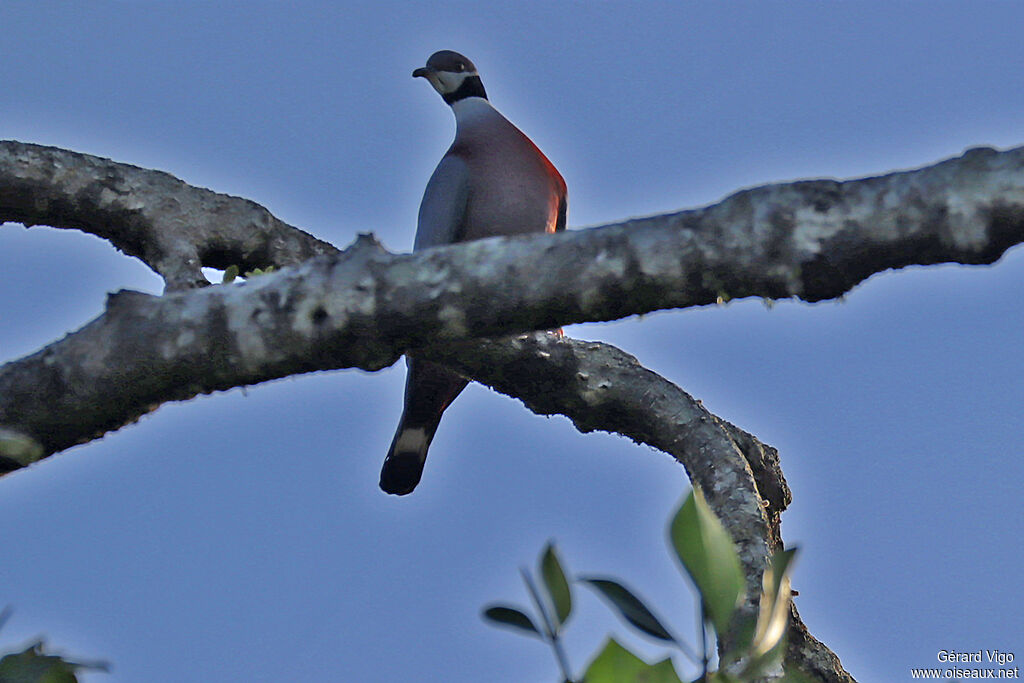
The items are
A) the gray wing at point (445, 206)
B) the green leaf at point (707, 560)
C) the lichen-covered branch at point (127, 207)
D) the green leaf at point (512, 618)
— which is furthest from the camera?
the gray wing at point (445, 206)

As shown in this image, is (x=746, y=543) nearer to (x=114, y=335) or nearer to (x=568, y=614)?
(x=114, y=335)

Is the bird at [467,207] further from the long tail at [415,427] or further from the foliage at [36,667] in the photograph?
the foliage at [36,667]

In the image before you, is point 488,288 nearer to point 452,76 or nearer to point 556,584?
point 556,584

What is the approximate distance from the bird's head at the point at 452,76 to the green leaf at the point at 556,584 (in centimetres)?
318

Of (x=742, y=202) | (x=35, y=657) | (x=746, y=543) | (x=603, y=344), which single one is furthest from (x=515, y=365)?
(x=35, y=657)

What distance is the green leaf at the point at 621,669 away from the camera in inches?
34.7

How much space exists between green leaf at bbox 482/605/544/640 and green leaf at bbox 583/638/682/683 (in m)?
0.09

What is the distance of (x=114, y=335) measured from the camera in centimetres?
158

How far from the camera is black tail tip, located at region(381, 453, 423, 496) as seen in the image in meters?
3.25

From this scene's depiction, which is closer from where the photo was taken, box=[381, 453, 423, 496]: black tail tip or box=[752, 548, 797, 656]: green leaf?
box=[752, 548, 797, 656]: green leaf

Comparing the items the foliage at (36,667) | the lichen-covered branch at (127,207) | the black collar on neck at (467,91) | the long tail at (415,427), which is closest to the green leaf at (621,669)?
the foliage at (36,667)

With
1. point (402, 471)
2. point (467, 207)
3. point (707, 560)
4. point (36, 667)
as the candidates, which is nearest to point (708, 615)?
point (707, 560)

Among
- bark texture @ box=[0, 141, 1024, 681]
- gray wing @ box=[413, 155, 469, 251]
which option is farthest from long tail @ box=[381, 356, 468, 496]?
bark texture @ box=[0, 141, 1024, 681]

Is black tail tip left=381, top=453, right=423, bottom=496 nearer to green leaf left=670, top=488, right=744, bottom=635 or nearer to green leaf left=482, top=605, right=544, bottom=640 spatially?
green leaf left=482, top=605, right=544, bottom=640
